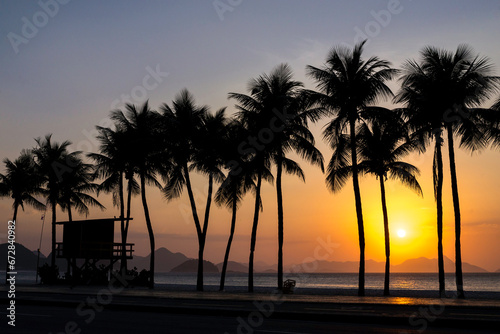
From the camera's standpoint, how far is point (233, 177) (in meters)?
45.8

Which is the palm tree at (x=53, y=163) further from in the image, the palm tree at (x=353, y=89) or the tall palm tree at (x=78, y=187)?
the palm tree at (x=353, y=89)

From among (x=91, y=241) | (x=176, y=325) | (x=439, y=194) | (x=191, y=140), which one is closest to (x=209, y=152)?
(x=191, y=140)

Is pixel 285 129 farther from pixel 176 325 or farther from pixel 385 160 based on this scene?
pixel 176 325

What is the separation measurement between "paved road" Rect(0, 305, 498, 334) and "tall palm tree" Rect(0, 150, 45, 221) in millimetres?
43255

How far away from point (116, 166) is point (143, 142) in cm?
445

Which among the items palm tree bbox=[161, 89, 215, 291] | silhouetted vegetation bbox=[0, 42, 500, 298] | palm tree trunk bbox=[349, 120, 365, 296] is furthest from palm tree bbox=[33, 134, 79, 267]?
palm tree trunk bbox=[349, 120, 365, 296]

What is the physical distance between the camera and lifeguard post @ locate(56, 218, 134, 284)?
44625mm

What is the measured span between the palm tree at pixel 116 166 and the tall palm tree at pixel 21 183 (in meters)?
7.43

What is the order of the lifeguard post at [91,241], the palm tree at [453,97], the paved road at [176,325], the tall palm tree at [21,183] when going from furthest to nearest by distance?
1. the tall palm tree at [21,183]
2. the lifeguard post at [91,241]
3. the palm tree at [453,97]
4. the paved road at [176,325]

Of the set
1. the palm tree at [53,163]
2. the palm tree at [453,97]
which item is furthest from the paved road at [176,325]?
the palm tree at [53,163]

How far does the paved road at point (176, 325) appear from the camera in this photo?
1338 centimetres

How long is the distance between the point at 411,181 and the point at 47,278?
33.6 meters

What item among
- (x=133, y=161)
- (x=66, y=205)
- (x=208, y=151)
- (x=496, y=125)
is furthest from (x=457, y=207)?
(x=66, y=205)

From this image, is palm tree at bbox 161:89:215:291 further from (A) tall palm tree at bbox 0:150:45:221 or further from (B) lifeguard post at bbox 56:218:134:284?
(A) tall palm tree at bbox 0:150:45:221
